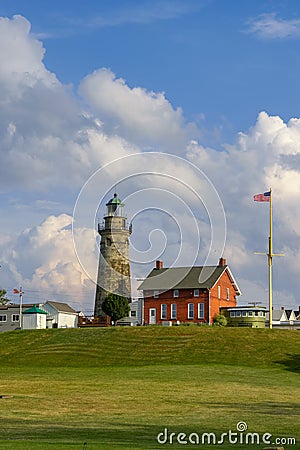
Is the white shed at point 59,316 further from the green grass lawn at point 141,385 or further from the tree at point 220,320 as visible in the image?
the green grass lawn at point 141,385

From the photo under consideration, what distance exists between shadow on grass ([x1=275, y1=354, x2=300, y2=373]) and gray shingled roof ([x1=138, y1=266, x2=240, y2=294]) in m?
35.0

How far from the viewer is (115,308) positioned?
95.1 meters

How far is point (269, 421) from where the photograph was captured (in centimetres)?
2528

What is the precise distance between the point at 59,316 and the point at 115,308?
8186 mm

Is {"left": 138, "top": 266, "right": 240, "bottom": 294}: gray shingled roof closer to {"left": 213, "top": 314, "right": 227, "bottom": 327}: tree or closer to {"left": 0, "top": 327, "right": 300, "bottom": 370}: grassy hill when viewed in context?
{"left": 213, "top": 314, "right": 227, "bottom": 327}: tree

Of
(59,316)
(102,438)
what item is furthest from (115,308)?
(102,438)

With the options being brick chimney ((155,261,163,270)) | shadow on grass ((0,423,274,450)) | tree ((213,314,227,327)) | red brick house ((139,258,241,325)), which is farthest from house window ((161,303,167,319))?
shadow on grass ((0,423,274,450))

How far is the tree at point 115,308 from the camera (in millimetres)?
94938

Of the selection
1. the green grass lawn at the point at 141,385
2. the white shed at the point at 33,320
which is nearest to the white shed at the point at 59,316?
the white shed at the point at 33,320

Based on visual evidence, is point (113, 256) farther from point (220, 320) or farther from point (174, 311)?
point (220, 320)

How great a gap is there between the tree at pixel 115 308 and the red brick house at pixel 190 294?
2.73 meters

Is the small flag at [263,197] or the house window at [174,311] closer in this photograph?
the small flag at [263,197]

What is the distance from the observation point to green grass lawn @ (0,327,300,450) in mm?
22781

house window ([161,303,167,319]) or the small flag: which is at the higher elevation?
the small flag
